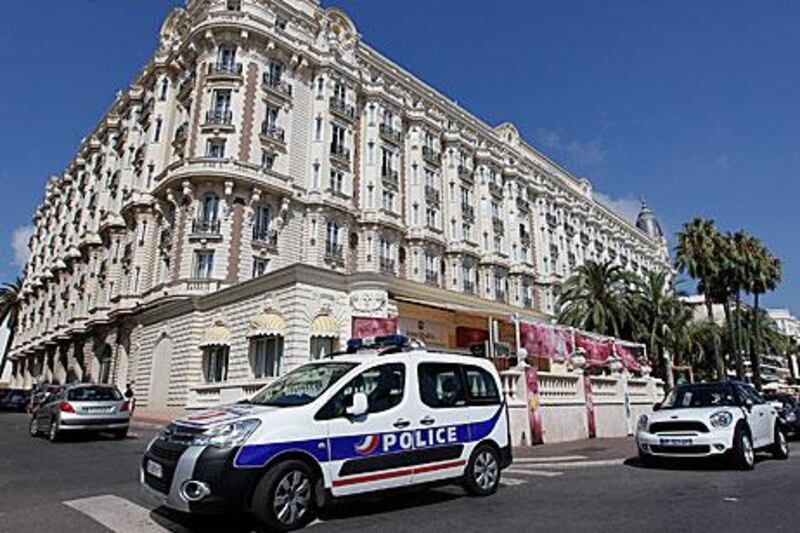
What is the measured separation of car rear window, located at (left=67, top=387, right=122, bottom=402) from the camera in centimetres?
1566

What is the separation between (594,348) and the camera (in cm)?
2145

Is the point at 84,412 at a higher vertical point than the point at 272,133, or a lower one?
lower

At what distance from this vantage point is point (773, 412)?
12.1 meters

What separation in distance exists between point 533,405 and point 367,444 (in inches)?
394

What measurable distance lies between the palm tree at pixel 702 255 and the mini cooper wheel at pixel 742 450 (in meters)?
30.9

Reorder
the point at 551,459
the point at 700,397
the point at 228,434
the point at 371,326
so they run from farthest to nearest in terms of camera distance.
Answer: the point at 371,326, the point at 551,459, the point at 700,397, the point at 228,434

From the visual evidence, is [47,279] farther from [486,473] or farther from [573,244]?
[486,473]

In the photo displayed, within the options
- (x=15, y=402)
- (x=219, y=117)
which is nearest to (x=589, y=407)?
(x=219, y=117)

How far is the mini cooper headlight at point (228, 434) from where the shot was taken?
536 centimetres

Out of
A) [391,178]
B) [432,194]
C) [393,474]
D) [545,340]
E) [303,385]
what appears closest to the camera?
[393,474]

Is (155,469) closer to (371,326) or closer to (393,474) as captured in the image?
(393,474)

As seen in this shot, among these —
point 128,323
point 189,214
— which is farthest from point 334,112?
point 128,323

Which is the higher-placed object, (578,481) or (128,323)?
(128,323)

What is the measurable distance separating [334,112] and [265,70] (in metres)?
5.09
